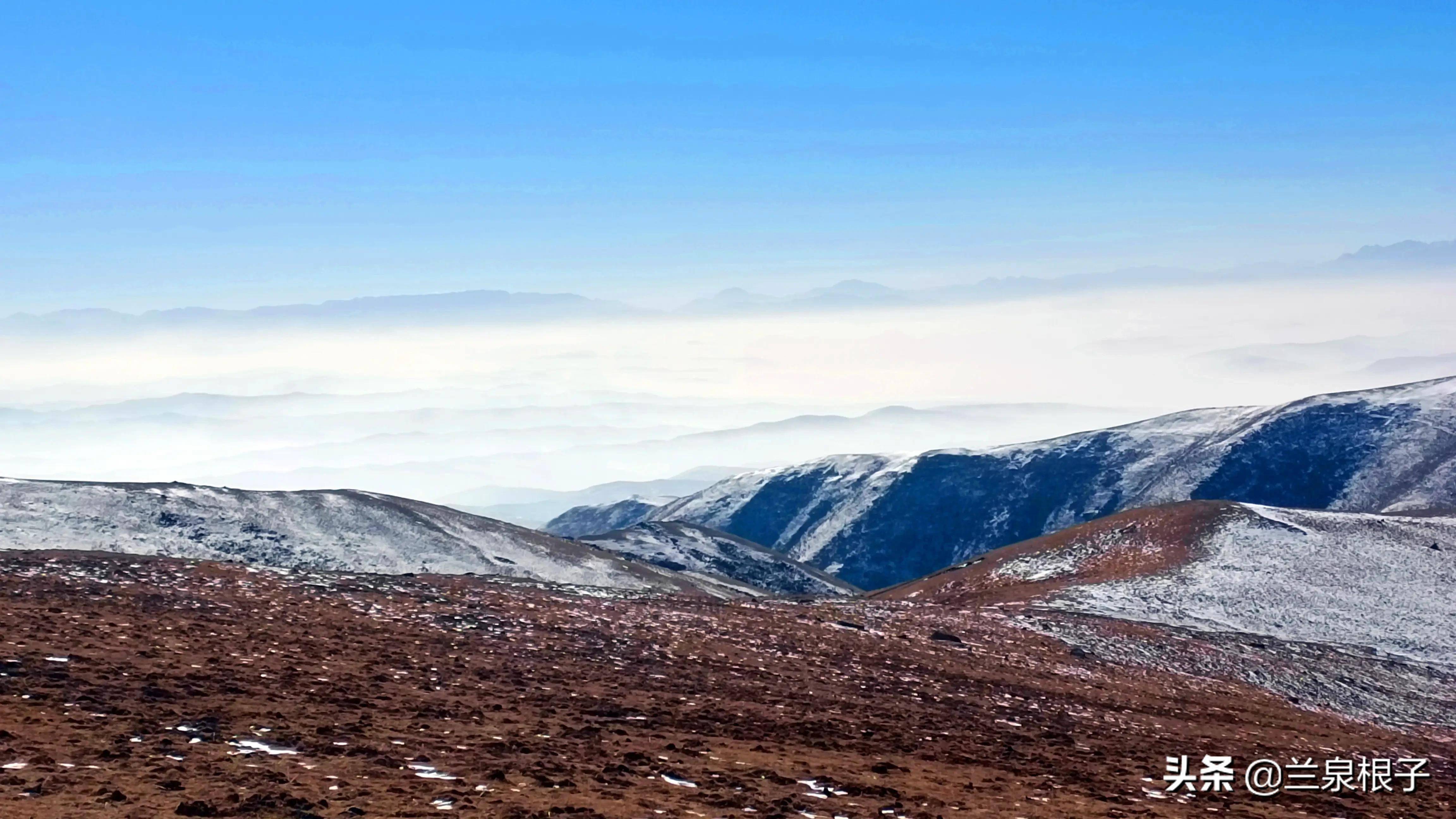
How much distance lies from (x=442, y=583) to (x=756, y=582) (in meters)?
63.0

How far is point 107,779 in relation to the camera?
17312mm

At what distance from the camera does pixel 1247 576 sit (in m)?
62.6

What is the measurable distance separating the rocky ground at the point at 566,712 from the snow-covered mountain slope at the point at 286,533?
18.3 m

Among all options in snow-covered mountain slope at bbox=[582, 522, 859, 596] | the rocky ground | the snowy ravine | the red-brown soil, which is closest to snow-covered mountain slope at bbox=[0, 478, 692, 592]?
the red-brown soil

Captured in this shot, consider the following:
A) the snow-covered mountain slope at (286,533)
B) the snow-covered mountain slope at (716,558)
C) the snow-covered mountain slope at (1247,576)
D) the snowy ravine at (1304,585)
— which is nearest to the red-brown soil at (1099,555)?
the snow-covered mountain slope at (1247,576)

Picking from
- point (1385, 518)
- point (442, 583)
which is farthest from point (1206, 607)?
point (442, 583)

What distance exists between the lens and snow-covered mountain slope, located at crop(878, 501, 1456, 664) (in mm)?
56438

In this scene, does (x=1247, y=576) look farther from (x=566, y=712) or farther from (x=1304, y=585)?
(x=566, y=712)

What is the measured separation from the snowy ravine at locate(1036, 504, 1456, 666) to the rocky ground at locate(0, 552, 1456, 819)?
40.9 ft

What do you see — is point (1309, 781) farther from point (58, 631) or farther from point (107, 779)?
point (58, 631)

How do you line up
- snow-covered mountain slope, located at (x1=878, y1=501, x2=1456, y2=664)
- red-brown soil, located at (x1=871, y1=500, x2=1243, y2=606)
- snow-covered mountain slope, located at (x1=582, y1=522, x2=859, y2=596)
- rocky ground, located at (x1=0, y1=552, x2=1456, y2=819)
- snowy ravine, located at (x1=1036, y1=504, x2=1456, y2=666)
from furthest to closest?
snow-covered mountain slope, located at (x1=582, y1=522, x2=859, y2=596) → red-brown soil, located at (x1=871, y1=500, x2=1243, y2=606) → snow-covered mountain slope, located at (x1=878, y1=501, x2=1456, y2=664) → snowy ravine, located at (x1=1036, y1=504, x2=1456, y2=666) → rocky ground, located at (x1=0, y1=552, x2=1456, y2=819)

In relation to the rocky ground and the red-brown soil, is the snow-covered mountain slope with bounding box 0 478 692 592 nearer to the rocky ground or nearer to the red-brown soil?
the red-brown soil

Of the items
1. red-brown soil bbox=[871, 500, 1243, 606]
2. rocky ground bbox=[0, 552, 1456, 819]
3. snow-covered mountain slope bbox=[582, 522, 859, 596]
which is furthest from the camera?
snow-covered mountain slope bbox=[582, 522, 859, 596]

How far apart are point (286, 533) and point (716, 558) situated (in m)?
51.5
